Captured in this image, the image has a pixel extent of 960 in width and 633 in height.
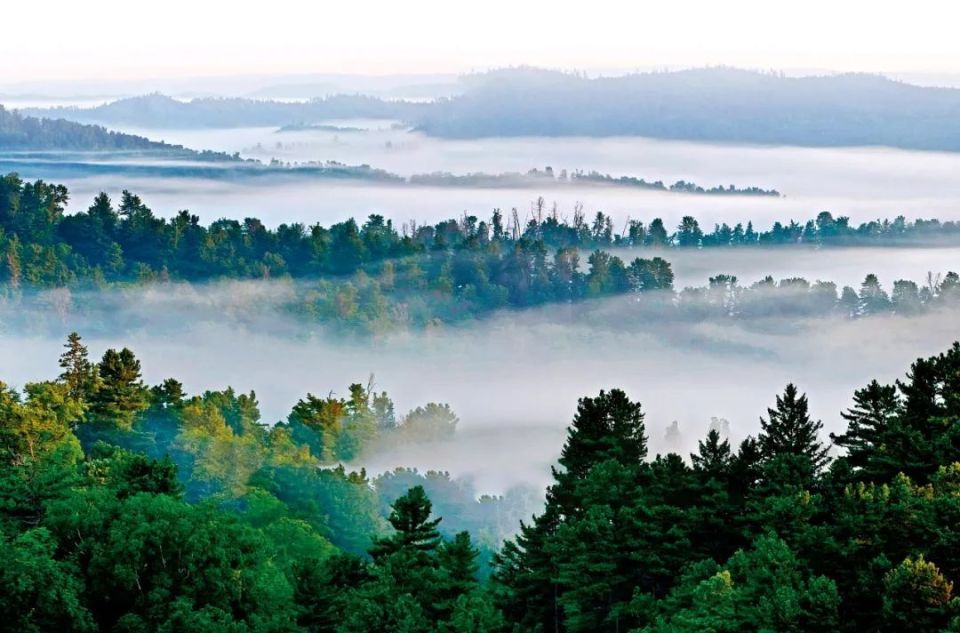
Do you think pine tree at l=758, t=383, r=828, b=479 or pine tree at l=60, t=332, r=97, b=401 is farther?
pine tree at l=60, t=332, r=97, b=401

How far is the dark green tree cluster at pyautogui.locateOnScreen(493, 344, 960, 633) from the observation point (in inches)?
1603

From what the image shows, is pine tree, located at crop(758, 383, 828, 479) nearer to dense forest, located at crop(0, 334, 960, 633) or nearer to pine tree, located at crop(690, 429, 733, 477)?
dense forest, located at crop(0, 334, 960, 633)

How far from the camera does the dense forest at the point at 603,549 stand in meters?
42.1

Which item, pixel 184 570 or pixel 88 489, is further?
pixel 88 489

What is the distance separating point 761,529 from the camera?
50.3 meters

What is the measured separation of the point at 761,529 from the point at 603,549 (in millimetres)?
6264

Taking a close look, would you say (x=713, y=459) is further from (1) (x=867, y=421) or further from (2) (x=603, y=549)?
(2) (x=603, y=549)

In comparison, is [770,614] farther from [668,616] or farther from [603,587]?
[603,587]

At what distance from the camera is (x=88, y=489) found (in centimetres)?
5284

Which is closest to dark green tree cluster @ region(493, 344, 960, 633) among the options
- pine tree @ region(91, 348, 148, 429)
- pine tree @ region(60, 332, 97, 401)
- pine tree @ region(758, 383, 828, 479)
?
pine tree @ region(758, 383, 828, 479)

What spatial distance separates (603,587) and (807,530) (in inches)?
332

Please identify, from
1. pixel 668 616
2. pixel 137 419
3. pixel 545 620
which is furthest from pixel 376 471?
pixel 668 616

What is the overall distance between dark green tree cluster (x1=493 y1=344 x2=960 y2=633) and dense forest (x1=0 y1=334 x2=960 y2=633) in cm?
9

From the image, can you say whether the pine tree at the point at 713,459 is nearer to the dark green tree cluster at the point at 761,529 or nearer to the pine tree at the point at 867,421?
the dark green tree cluster at the point at 761,529
